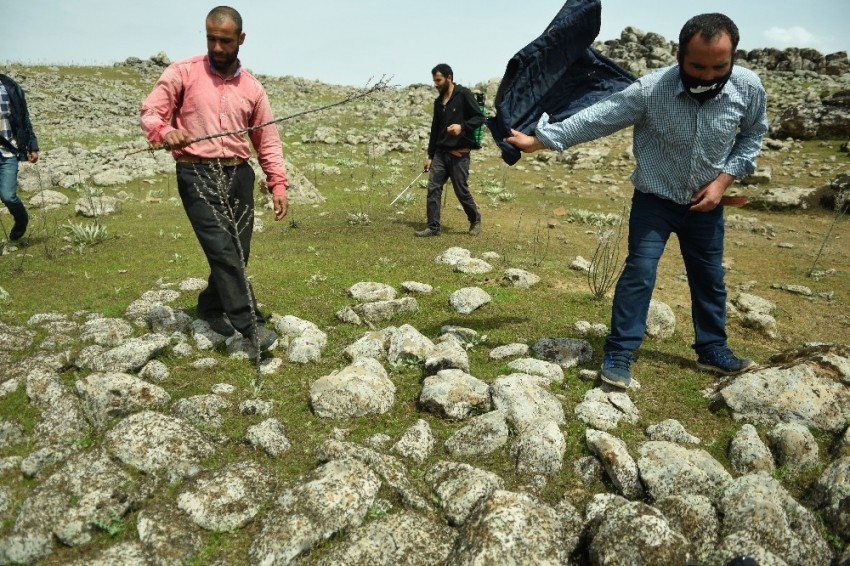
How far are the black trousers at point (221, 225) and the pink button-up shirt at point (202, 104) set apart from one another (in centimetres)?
16

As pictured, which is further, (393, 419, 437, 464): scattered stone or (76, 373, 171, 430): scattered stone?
(76, 373, 171, 430): scattered stone

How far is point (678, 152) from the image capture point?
3.97m

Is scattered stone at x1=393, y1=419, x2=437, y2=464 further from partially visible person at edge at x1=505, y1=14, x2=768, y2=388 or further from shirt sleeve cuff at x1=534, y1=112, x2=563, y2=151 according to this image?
shirt sleeve cuff at x1=534, y1=112, x2=563, y2=151

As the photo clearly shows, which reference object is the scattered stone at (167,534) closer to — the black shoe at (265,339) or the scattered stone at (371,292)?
the black shoe at (265,339)

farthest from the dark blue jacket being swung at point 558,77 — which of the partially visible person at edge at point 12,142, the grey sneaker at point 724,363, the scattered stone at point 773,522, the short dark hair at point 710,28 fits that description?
the partially visible person at edge at point 12,142

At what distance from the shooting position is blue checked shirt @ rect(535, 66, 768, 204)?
383cm

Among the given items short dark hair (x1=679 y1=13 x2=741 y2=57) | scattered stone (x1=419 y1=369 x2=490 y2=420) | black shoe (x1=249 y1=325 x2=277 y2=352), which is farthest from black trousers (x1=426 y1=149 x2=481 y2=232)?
short dark hair (x1=679 y1=13 x2=741 y2=57)

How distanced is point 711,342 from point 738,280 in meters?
4.26

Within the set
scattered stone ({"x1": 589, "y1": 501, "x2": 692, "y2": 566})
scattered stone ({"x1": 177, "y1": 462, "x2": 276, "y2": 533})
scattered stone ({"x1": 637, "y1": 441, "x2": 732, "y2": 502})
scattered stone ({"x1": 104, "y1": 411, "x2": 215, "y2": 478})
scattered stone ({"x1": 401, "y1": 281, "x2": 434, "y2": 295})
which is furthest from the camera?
scattered stone ({"x1": 401, "y1": 281, "x2": 434, "y2": 295})

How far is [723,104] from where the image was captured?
150 inches

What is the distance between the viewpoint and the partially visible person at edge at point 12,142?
26.2 ft

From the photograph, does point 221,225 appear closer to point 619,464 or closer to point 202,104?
point 202,104

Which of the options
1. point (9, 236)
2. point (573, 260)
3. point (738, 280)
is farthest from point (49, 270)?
point (738, 280)

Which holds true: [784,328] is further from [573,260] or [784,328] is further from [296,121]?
[296,121]
